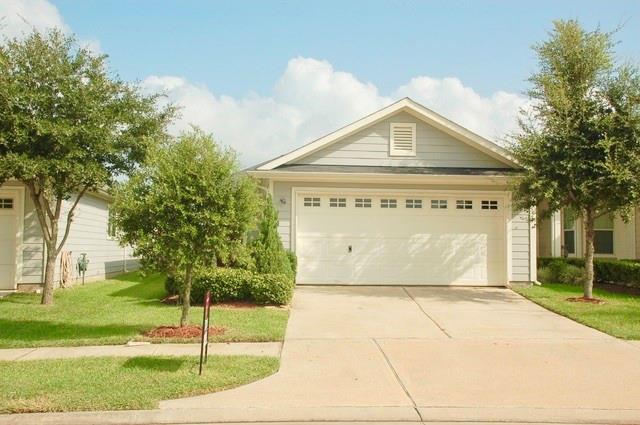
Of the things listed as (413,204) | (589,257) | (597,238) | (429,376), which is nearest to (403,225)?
(413,204)

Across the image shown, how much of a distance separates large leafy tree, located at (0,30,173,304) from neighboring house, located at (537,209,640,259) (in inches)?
541

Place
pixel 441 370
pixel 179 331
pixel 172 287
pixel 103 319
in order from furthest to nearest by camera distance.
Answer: pixel 172 287 → pixel 103 319 → pixel 179 331 → pixel 441 370

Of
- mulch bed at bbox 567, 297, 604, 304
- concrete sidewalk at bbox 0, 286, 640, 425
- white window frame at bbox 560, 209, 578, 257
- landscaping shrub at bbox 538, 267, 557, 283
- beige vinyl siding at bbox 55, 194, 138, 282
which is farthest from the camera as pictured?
white window frame at bbox 560, 209, 578, 257

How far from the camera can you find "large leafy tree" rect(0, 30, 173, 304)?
1188 centimetres

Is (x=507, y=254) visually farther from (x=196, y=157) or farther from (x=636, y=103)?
(x=196, y=157)

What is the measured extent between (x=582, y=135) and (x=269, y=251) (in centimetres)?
749

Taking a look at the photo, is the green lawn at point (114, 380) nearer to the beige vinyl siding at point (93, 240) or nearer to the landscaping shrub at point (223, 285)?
the landscaping shrub at point (223, 285)

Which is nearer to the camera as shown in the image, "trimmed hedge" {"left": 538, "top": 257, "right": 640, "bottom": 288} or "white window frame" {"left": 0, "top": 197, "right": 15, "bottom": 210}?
"white window frame" {"left": 0, "top": 197, "right": 15, "bottom": 210}

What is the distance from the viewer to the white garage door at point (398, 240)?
15.7 m

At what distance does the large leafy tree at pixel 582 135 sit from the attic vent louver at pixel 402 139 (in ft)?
10.4

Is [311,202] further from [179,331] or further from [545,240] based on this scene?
[545,240]

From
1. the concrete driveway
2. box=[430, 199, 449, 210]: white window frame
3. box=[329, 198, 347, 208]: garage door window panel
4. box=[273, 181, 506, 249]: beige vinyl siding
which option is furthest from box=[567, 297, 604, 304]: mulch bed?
box=[329, 198, 347, 208]: garage door window panel

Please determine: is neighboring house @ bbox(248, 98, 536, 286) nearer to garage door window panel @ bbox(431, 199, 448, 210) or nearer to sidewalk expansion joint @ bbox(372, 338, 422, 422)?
garage door window panel @ bbox(431, 199, 448, 210)

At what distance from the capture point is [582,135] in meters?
13.1
